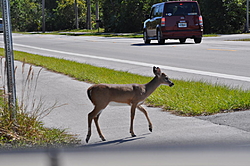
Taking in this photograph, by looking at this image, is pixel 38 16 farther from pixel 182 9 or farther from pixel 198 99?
pixel 198 99

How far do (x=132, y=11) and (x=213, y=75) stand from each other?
40575 millimetres

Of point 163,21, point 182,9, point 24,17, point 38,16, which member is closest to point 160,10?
point 163,21

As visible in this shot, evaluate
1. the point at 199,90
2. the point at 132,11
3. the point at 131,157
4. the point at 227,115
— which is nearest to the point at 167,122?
the point at 227,115

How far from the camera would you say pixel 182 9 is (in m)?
22.5

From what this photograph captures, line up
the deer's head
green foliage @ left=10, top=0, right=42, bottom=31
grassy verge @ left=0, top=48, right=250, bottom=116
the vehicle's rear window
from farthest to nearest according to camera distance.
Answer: green foliage @ left=10, top=0, right=42, bottom=31 → the vehicle's rear window → grassy verge @ left=0, top=48, right=250, bottom=116 → the deer's head

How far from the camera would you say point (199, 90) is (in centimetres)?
770

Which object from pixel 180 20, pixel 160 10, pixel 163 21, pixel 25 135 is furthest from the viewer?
pixel 160 10

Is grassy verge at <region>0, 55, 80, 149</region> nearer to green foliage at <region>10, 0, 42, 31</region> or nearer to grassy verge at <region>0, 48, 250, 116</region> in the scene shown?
grassy verge at <region>0, 48, 250, 116</region>

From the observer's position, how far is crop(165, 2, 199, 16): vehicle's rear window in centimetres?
→ 2238

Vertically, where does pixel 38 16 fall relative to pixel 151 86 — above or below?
above

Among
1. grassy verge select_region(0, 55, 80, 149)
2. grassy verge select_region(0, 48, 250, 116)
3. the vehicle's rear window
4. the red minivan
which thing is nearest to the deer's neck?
grassy verge select_region(0, 55, 80, 149)

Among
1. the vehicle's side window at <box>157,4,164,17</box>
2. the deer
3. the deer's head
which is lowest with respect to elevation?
the deer

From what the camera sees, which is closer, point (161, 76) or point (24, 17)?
point (161, 76)

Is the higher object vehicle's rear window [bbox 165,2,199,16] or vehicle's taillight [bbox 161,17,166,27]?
vehicle's rear window [bbox 165,2,199,16]
